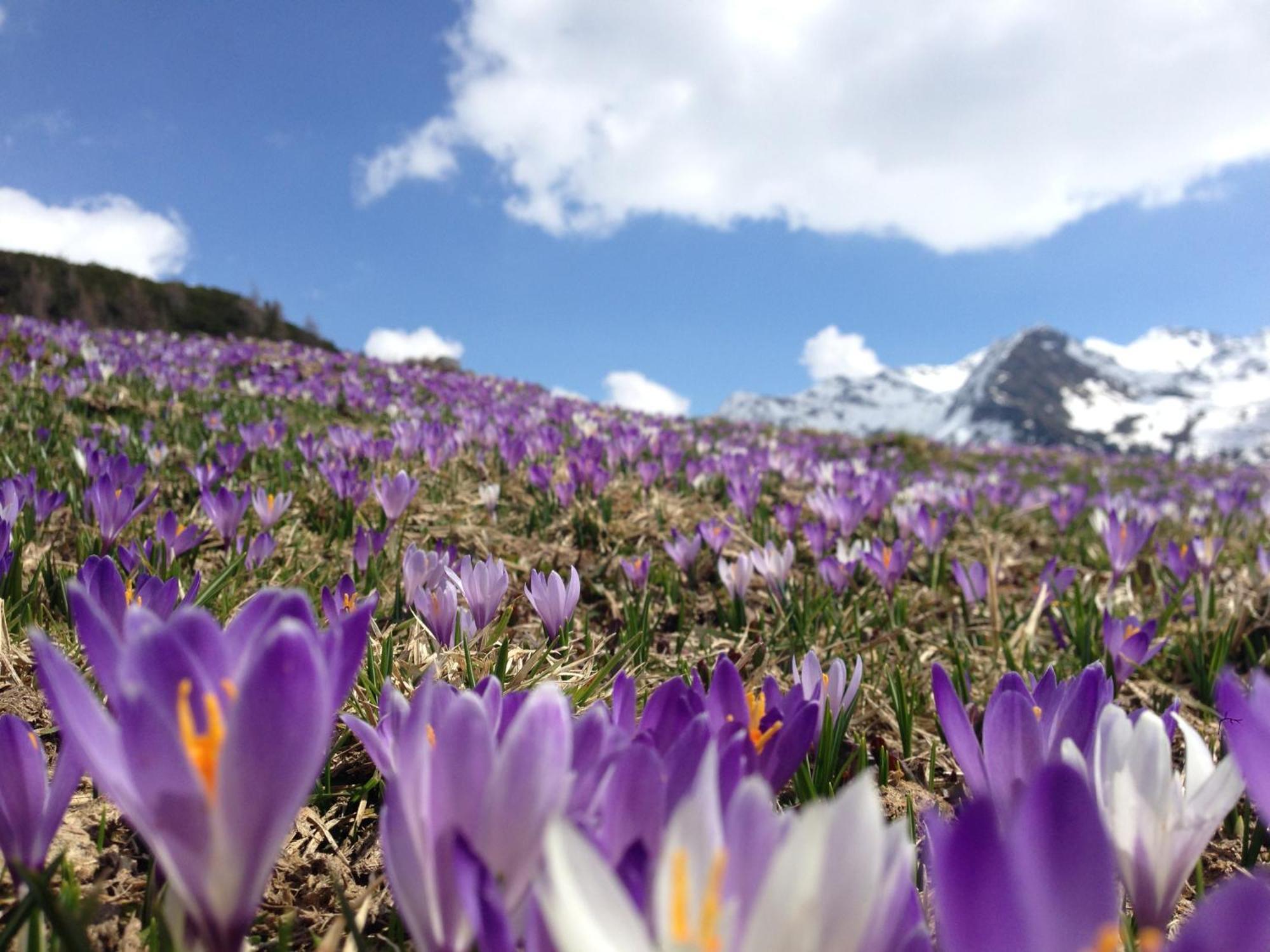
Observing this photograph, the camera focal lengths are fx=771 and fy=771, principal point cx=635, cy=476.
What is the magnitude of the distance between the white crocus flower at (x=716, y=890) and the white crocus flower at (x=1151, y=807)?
41 centimetres

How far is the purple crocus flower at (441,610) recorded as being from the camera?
6.10 feet

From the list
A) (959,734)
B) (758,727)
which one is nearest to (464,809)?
(758,727)

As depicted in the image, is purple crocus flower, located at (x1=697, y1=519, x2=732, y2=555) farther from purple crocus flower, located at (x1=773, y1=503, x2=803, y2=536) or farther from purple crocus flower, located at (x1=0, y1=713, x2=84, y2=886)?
purple crocus flower, located at (x1=0, y1=713, x2=84, y2=886)

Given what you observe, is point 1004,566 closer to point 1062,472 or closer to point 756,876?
point 756,876

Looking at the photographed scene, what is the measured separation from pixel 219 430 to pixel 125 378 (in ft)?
8.79

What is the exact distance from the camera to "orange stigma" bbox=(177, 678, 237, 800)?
24.7 inches

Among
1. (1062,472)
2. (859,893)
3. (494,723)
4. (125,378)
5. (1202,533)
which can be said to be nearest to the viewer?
(859,893)

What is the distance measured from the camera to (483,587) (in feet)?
6.42

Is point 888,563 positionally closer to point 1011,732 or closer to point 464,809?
point 1011,732

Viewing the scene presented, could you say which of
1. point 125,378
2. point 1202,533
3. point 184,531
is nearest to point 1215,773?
point 184,531

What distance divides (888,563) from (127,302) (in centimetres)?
4724

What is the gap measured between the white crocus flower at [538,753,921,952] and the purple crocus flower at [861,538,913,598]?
2269 millimetres

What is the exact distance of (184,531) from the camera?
7.89 ft

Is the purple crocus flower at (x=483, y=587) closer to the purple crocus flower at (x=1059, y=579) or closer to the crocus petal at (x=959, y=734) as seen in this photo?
the crocus petal at (x=959, y=734)
